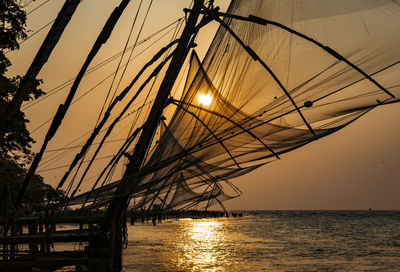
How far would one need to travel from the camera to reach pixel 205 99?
11.8m

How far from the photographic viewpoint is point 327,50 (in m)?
8.55

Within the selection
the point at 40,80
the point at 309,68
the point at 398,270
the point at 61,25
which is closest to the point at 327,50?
the point at 309,68

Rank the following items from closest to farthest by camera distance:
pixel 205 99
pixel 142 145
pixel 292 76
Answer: pixel 142 145 → pixel 292 76 → pixel 205 99

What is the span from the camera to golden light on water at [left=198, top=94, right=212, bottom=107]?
446 inches

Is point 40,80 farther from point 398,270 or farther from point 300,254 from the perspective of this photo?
point 300,254

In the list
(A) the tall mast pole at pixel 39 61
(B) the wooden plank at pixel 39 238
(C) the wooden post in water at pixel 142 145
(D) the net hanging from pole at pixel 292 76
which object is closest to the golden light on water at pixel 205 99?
(D) the net hanging from pole at pixel 292 76

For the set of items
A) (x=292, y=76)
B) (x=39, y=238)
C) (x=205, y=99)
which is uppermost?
(x=205, y=99)

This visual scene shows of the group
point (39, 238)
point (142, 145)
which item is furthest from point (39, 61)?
point (39, 238)

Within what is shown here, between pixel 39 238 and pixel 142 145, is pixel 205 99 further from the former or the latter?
pixel 39 238

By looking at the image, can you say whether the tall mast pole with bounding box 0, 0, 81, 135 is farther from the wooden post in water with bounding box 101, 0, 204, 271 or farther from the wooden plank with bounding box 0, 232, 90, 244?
the wooden plank with bounding box 0, 232, 90, 244

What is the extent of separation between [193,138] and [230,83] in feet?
7.00

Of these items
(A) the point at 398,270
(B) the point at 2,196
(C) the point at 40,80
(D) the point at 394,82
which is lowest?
(A) the point at 398,270

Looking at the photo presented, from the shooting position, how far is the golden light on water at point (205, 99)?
11.3 metres

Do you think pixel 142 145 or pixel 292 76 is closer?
pixel 142 145
